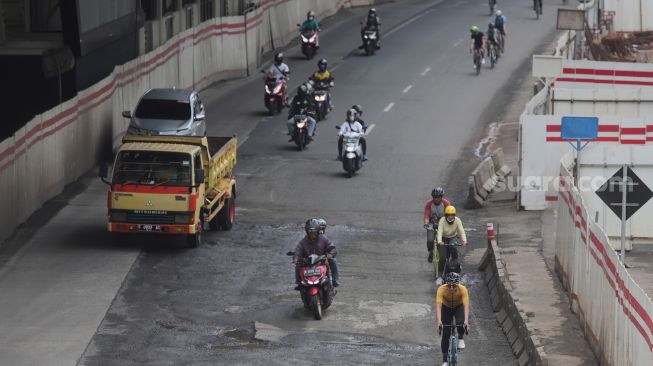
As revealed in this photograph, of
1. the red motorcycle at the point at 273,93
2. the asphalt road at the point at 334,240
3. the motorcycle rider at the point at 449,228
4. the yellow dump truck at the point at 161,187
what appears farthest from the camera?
the red motorcycle at the point at 273,93

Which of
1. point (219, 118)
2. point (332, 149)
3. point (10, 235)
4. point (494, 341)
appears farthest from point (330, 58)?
point (494, 341)

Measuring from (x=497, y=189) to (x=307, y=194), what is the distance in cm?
490

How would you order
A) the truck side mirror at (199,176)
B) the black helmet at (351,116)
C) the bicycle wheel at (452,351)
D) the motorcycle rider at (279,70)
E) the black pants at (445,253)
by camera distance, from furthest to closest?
the motorcycle rider at (279,70)
the black helmet at (351,116)
the truck side mirror at (199,176)
the black pants at (445,253)
the bicycle wheel at (452,351)

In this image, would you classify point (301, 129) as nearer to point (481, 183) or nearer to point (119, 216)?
point (481, 183)

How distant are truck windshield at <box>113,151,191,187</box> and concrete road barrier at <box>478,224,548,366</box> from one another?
20.5 ft

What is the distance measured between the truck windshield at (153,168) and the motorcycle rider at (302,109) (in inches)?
495

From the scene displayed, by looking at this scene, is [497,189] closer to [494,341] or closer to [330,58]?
[494,341]

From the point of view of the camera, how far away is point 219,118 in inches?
1881

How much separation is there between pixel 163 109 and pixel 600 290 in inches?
767

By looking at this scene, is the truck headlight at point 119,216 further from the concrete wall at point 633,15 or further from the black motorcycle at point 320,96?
the concrete wall at point 633,15

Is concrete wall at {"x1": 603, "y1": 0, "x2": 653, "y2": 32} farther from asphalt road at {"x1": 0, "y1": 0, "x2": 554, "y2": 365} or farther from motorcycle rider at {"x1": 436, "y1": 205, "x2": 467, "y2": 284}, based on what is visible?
motorcycle rider at {"x1": 436, "y1": 205, "x2": 467, "y2": 284}

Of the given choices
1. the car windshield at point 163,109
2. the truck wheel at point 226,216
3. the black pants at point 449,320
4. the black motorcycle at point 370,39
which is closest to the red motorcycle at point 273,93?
the car windshield at point 163,109

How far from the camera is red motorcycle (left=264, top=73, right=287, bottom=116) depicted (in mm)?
48000

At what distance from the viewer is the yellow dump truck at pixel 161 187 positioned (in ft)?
96.3
